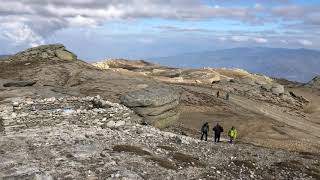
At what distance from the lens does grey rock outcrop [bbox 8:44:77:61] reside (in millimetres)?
105594

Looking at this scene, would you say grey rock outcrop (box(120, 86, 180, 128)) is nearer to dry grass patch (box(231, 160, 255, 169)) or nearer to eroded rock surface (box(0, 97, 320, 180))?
eroded rock surface (box(0, 97, 320, 180))

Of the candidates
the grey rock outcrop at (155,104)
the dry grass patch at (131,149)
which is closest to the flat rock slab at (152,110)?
the grey rock outcrop at (155,104)

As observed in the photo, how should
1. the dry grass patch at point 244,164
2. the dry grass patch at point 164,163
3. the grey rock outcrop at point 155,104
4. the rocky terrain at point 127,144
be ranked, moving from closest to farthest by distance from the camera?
1. the rocky terrain at point 127,144
2. the dry grass patch at point 164,163
3. the dry grass patch at point 244,164
4. the grey rock outcrop at point 155,104

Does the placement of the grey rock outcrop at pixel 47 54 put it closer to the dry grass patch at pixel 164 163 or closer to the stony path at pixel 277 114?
the stony path at pixel 277 114

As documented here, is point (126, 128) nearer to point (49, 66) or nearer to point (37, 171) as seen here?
point (37, 171)

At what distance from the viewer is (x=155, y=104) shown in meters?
53.6

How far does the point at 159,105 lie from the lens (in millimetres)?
54375

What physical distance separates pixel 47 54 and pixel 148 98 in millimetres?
59275

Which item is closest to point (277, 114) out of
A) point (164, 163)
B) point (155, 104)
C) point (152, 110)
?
point (155, 104)

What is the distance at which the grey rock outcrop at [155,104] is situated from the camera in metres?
52.6

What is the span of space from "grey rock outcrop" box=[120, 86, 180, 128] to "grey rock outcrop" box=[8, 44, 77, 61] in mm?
53824

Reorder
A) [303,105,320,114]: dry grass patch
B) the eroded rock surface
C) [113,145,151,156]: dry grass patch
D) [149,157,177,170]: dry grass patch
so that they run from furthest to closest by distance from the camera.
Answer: [303,105,320,114]: dry grass patch < [113,145,151,156]: dry grass patch < [149,157,177,170]: dry grass patch < the eroded rock surface

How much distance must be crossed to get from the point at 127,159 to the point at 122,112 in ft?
35.7

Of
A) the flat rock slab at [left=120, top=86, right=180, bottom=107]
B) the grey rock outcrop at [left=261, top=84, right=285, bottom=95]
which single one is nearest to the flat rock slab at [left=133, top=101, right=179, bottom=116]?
the flat rock slab at [left=120, top=86, right=180, bottom=107]
